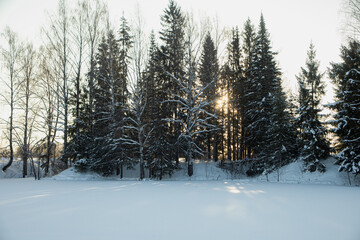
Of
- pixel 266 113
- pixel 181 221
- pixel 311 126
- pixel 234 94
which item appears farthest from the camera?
pixel 234 94

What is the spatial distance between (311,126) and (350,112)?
2.31m

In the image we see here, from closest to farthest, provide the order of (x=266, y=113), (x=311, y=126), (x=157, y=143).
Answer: (x=311, y=126) < (x=157, y=143) < (x=266, y=113)

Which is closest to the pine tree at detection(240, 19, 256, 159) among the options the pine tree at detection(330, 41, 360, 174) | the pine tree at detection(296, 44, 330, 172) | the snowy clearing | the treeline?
the treeline

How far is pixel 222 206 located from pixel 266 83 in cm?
1600

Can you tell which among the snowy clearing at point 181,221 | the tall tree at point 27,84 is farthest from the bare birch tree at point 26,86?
the snowy clearing at point 181,221

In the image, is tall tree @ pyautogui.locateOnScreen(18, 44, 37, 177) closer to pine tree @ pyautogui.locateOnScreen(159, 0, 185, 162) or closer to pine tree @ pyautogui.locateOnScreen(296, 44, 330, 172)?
pine tree @ pyautogui.locateOnScreen(159, 0, 185, 162)

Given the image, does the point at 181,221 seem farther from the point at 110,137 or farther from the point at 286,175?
the point at 110,137

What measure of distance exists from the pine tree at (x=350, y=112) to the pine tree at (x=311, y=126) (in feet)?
4.29

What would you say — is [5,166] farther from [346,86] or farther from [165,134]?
[346,86]

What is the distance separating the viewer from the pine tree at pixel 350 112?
10.1 meters

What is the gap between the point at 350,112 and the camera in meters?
10.5

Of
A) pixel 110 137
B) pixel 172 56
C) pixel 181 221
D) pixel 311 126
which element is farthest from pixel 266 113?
pixel 181 221

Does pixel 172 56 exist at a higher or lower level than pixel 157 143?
higher

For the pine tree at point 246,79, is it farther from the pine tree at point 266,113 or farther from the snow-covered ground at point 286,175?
the snow-covered ground at point 286,175
